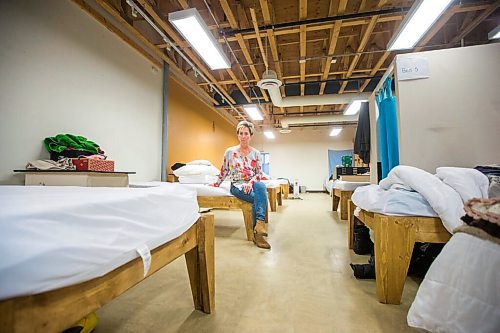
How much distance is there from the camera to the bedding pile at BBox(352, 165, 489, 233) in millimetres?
1116

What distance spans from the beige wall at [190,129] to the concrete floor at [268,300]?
2.93 meters

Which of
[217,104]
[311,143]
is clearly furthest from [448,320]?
[311,143]

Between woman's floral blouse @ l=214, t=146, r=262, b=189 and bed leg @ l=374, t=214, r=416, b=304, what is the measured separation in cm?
163

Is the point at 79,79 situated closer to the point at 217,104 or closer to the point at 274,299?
the point at 274,299

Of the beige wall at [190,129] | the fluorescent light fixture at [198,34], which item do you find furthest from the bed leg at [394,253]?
the beige wall at [190,129]

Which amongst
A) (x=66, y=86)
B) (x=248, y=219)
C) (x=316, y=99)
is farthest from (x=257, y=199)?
(x=316, y=99)

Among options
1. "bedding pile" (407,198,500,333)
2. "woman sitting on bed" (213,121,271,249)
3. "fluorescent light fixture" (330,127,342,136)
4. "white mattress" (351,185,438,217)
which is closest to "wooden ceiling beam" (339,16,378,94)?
"woman sitting on bed" (213,121,271,249)

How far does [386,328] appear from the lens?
103 centimetres

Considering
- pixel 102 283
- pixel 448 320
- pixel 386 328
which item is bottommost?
pixel 386 328

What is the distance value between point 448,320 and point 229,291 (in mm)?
1055

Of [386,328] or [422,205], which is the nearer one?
[386,328]

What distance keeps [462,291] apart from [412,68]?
5.49ft

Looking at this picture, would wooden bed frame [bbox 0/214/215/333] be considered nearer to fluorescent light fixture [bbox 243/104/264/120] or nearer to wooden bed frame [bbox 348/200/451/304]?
wooden bed frame [bbox 348/200/451/304]

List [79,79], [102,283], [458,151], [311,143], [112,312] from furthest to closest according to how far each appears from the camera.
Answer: [311,143] → [79,79] → [458,151] → [112,312] → [102,283]
